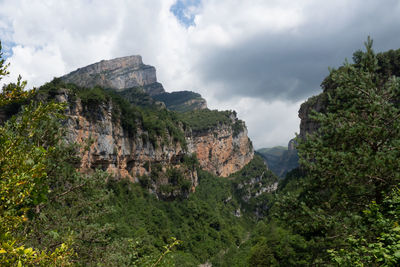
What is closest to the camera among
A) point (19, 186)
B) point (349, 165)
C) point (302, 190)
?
point (19, 186)

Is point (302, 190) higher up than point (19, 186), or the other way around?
point (19, 186)

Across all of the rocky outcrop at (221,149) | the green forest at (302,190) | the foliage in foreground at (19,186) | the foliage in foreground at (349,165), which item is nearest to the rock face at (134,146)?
the rocky outcrop at (221,149)

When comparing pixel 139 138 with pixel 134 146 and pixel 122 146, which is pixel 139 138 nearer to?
pixel 134 146

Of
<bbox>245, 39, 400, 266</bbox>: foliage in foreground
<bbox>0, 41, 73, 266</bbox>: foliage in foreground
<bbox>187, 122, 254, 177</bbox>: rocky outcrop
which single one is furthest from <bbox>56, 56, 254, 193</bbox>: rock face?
<bbox>245, 39, 400, 266</bbox>: foliage in foreground

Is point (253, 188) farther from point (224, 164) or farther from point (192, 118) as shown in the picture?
point (192, 118)

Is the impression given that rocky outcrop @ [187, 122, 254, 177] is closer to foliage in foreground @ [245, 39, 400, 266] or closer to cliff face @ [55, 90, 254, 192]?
cliff face @ [55, 90, 254, 192]

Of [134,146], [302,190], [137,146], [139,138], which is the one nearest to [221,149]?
[139,138]

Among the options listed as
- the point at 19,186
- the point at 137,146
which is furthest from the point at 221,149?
the point at 19,186

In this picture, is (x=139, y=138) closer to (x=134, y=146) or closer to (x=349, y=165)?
(x=134, y=146)

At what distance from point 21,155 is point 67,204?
1134 cm

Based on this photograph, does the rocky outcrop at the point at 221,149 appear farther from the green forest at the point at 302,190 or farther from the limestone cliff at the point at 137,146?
the green forest at the point at 302,190

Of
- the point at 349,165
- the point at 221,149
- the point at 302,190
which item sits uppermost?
the point at 221,149

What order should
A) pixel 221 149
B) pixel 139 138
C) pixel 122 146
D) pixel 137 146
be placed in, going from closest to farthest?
pixel 122 146
pixel 137 146
pixel 139 138
pixel 221 149

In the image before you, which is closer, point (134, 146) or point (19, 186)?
point (19, 186)
